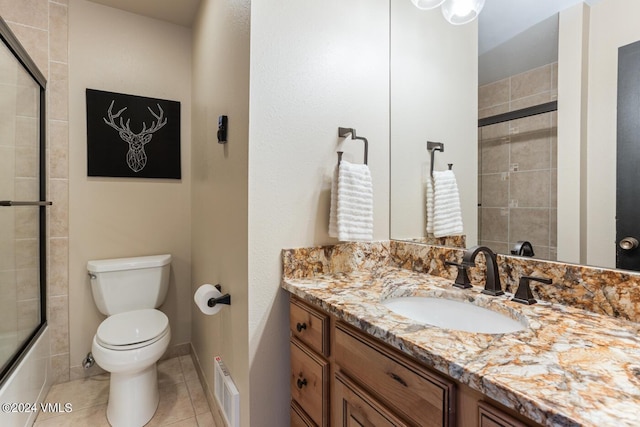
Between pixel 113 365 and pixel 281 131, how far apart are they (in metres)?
1.37

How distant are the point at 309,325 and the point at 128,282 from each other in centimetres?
148

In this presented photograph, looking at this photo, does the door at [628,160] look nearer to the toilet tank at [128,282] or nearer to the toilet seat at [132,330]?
the toilet seat at [132,330]

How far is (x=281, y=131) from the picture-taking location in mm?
1238

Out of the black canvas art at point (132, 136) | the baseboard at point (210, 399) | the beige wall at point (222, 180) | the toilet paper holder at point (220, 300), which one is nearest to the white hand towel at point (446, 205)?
the beige wall at point (222, 180)

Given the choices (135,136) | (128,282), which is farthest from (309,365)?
(135,136)

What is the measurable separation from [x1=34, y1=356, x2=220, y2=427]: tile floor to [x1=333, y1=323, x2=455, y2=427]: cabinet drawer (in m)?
1.22

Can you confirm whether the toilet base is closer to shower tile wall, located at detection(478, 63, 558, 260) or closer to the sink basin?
Result: the sink basin

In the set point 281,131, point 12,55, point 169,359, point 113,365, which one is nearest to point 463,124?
point 281,131

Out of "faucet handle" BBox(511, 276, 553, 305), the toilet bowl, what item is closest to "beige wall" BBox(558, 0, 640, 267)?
"faucet handle" BBox(511, 276, 553, 305)

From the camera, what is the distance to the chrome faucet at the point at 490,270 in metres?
1.02

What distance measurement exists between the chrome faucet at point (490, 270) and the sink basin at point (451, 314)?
8cm

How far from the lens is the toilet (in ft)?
5.04

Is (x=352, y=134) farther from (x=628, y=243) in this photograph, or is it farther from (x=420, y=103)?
(x=628, y=243)

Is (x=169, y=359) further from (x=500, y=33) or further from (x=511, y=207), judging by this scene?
(x=500, y=33)
